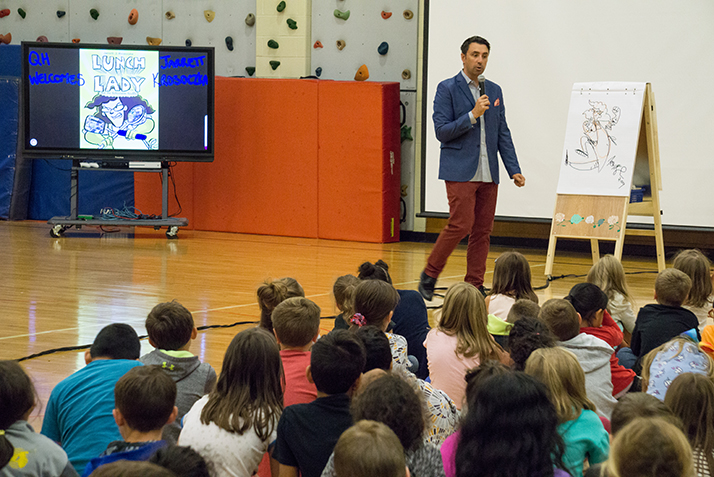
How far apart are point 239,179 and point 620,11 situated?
4.07 meters

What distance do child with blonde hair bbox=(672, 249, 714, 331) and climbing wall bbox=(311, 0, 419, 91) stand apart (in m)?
5.15

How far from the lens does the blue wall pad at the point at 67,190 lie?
9203mm

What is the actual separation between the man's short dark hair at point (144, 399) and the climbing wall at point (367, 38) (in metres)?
6.79

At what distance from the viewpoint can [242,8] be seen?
8766 millimetres

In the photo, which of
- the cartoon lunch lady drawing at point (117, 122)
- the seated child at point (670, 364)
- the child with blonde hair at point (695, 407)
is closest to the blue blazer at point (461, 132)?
the seated child at point (670, 364)

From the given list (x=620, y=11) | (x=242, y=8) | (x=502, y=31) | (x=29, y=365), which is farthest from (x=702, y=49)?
(x=29, y=365)

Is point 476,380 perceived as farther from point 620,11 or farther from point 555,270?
point 620,11

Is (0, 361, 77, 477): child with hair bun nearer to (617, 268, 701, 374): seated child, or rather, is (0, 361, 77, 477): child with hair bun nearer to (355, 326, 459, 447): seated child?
(355, 326, 459, 447): seated child

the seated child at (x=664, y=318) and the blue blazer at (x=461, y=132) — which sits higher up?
the blue blazer at (x=461, y=132)

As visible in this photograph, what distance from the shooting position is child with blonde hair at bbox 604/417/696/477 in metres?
1.20

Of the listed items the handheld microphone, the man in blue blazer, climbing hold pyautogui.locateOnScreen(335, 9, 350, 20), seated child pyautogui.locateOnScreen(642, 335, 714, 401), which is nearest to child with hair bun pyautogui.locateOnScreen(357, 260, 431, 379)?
seated child pyautogui.locateOnScreen(642, 335, 714, 401)

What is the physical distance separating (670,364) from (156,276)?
4.08 meters

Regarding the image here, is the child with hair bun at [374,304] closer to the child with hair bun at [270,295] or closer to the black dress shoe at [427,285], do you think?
the child with hair bun at [270,295]

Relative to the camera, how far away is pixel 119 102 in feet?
26.2
